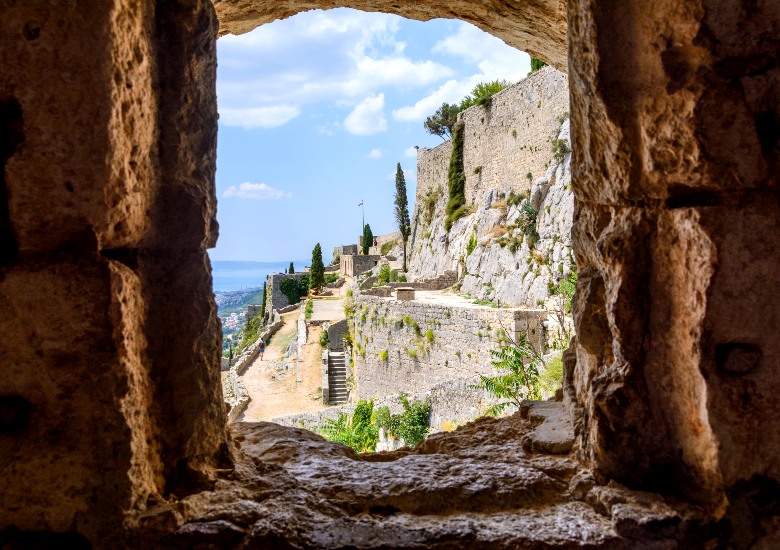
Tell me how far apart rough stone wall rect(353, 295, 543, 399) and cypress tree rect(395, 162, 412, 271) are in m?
21.4

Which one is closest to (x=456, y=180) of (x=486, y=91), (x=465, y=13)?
(x=486, y=91)

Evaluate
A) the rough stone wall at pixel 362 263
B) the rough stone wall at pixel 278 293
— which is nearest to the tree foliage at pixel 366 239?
the rough stone wall at pixel 362 263

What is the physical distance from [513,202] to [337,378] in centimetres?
1123

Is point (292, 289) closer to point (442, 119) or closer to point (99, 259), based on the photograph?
point (442, 119)

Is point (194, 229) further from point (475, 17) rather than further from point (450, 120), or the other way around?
point (450, 120)

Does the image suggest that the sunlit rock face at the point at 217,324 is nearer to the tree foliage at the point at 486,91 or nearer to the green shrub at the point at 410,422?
the green shrub at the point at 410,422

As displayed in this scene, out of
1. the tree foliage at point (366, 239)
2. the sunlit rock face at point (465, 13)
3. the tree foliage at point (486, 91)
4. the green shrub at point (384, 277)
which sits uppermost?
the tree foliage at point (486, 91)

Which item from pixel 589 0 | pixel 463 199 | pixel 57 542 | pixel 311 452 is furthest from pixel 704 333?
pixel 463 199

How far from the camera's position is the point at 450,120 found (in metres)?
43.1

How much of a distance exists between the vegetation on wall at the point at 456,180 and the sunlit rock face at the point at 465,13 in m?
27.9

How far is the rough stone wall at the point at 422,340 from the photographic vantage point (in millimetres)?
13445

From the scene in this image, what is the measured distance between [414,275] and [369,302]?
16.3 metres

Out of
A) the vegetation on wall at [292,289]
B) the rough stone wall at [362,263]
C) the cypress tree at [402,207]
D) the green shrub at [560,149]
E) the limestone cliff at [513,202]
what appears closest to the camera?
the limestone cliff at [513,202]

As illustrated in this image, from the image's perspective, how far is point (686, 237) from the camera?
1930mm
